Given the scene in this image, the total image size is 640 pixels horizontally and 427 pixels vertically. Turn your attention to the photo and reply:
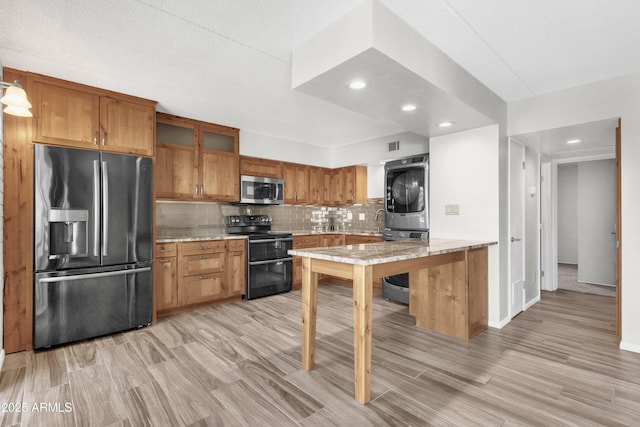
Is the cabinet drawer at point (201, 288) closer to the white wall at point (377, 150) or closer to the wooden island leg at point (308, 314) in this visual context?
the wooden island leg at point (308, 314)

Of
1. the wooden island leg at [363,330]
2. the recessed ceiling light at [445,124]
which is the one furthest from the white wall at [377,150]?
the wooden island leg at [363,330]

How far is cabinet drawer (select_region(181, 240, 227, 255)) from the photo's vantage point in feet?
11.7

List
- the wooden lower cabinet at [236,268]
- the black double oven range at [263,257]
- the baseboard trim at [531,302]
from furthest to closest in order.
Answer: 1. the black double oven range at [263,257]
2. the wooden lower cabinet at [236,268]
3. the baseboard trim at [531,302]

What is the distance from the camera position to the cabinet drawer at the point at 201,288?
11.7 ft

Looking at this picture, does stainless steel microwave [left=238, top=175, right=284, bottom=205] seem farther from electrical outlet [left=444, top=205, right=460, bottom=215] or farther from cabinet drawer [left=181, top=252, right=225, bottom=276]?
electrical outlet [left=444, top=205, right=460, bottom=215]

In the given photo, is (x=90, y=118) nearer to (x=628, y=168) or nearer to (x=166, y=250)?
(x=166, y=250)

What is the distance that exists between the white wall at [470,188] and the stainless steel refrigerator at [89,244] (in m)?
3.18

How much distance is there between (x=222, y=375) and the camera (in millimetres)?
2162

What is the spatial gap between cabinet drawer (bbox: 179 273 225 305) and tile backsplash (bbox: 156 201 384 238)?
0.70 m

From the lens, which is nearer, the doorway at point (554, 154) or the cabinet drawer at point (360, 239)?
the doorway at point (554, 154)

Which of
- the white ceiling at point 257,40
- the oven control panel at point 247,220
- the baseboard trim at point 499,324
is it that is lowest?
the baseboard trim at point 499,324

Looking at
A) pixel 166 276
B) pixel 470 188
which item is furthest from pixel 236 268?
pixel 470 188

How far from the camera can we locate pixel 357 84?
86.2 inches

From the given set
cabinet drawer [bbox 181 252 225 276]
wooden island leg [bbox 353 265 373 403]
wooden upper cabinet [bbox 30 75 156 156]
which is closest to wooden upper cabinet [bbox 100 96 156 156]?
wooden upper cabinet [bbox 30 75 156 156]
